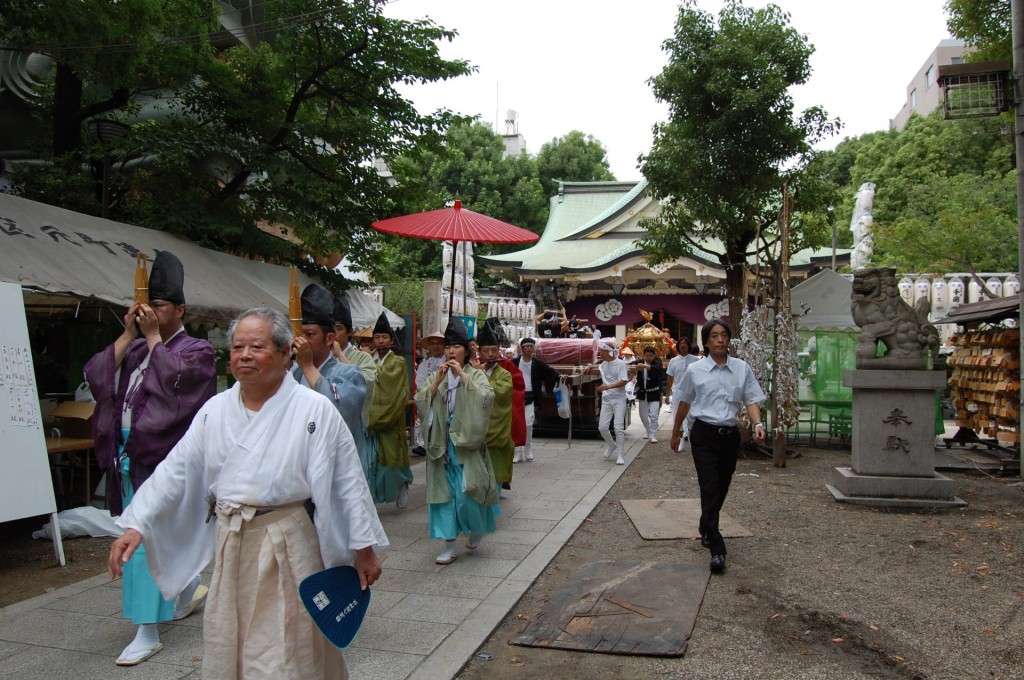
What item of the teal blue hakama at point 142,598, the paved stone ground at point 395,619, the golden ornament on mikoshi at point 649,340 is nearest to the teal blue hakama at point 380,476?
the paved stone ground at point 395,619

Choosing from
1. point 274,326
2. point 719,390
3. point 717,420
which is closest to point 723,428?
point 717,420

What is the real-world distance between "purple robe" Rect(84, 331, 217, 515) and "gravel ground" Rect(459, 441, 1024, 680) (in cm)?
204

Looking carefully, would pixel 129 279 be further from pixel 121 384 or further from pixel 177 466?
pixel 177 466

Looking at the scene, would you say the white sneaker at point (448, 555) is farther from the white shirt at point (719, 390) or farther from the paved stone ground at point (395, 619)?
the white shirt at point (719, 390)

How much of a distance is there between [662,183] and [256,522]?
11646mm

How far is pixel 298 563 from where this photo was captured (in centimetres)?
265

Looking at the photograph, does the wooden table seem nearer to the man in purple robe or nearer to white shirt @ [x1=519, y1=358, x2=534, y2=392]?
the man in purple robe

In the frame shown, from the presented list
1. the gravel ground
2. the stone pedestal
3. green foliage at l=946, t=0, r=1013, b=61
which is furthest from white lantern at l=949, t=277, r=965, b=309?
the stone pedestal

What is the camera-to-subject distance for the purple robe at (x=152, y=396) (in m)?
4.04

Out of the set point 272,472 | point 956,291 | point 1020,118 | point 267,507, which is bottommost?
point 267,507

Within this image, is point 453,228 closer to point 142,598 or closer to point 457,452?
point 457,452

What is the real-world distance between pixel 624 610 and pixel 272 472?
2878 millimetres

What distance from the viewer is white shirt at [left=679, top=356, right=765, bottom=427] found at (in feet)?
18.6

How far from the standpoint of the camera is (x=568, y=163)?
114 ft
